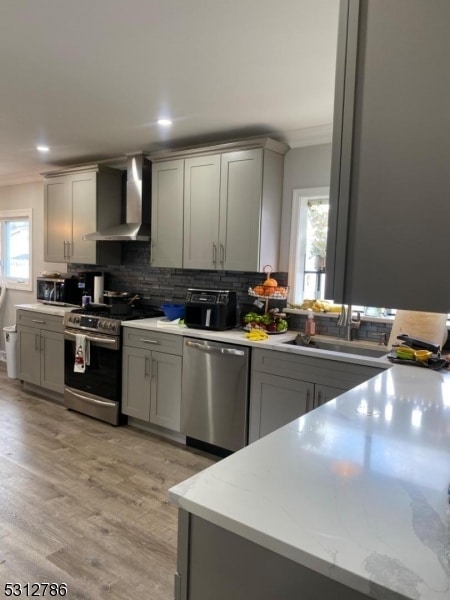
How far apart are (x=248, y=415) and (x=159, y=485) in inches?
30.5

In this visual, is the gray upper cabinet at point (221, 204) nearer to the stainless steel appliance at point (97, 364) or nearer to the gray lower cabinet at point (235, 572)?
the stainless steel appliance at point (97, 364)

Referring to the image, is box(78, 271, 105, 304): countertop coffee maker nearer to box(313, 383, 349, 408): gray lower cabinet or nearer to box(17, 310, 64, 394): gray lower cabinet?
box(17, 310, 64, 394): gray lower cabinet

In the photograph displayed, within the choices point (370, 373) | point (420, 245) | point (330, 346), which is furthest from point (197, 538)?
point (330, 346)

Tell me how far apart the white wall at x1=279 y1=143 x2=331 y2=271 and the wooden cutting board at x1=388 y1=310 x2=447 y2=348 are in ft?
3.63

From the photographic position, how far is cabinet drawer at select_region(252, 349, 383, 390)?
104 inches

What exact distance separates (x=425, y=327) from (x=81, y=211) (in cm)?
353

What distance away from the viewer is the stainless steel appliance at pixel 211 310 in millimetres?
3400

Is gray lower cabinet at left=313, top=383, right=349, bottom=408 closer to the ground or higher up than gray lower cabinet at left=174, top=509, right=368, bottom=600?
closer to the ground

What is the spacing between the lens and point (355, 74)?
0.71m

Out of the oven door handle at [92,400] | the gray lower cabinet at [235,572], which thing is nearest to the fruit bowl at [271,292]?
the oven door handle at [92,400]

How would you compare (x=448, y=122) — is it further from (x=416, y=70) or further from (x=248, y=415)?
(x=248, y=415)

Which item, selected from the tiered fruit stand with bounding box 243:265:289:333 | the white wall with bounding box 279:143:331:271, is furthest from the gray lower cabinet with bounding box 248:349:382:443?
the white wall with bounding box 279:143:331:271

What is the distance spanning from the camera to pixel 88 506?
2.59 m

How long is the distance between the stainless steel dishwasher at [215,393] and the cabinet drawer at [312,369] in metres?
0.14
